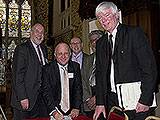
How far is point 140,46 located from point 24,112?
5.94 ft

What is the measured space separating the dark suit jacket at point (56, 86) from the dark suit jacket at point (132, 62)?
2.37 ft

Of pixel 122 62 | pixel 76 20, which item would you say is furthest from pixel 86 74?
pixel 76 20

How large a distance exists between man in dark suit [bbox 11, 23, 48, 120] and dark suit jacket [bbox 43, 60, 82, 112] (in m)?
0.26

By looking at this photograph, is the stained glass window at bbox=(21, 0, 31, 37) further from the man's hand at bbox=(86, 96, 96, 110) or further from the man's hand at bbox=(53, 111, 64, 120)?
the man's hand at bbox=(53, 111, 64, 120)

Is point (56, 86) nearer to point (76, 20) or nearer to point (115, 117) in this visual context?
point (115, 117)

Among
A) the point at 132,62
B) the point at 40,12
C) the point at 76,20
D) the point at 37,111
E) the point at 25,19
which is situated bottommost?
the point at 37,111

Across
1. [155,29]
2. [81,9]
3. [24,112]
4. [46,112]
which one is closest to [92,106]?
[46,112]

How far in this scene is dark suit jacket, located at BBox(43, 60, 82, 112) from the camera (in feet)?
10.5

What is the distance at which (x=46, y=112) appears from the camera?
3715 mm

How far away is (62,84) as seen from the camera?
3271 mm

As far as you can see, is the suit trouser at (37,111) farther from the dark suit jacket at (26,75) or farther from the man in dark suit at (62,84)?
the man in dark suit at (62,84)

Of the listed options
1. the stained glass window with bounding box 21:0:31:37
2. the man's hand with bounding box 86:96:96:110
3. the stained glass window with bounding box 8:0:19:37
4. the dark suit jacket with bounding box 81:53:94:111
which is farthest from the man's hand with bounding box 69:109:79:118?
the stained glass window with bounding box 21:0:31:37

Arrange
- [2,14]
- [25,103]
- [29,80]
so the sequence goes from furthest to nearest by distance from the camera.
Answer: [2,14] → [29,80] → [25,103]

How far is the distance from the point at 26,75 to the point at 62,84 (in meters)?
0.59
